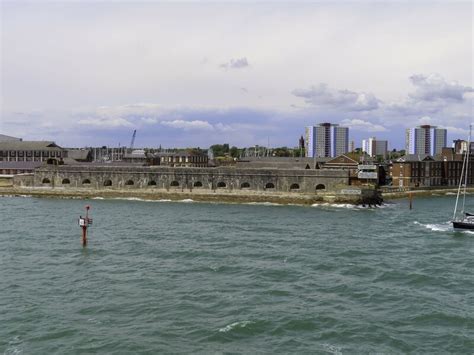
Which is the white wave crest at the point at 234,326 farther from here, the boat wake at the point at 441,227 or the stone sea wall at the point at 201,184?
the stone sea wall at the point at 201,184

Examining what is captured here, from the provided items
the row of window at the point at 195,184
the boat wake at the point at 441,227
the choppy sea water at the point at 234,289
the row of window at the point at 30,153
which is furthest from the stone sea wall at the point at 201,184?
the row of window at the point at 30,153

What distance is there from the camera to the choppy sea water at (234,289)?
15195 mm

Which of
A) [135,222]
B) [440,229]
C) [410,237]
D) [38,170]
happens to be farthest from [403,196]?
[38,170]

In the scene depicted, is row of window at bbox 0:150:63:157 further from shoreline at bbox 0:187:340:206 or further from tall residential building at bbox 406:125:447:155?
tall residential building at bbox 406:125:447:155

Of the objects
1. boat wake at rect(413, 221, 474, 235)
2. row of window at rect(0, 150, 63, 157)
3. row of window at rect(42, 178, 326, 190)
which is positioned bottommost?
boat wake at rect(413, 221, 474, 235)

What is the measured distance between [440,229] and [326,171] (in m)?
21.1

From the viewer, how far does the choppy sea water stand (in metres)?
15.2

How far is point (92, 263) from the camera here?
78.9 feet

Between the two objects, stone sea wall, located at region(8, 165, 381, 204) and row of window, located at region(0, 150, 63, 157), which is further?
row of window, located at region(0, 150, 63, 157)

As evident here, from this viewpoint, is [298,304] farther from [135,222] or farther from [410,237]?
[135,222]

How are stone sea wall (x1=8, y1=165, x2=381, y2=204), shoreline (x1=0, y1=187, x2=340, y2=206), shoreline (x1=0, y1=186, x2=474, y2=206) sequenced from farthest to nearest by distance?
stone sea wall (x1=8, y1=165, x2=381, y2=204) → shoreline (x1=0, y1=187, x2=340, y2=206) → shoreline (x1=0, y1=186, x2=474, y2=206)

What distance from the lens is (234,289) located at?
20.0 metres

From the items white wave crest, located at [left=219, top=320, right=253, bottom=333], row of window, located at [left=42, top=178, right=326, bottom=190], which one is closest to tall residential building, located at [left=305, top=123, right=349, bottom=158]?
row of window, located at [left=42, top=178, right=326, bottom=190]

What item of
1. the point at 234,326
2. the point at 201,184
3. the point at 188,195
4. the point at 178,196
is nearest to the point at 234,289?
the point at 234,326
